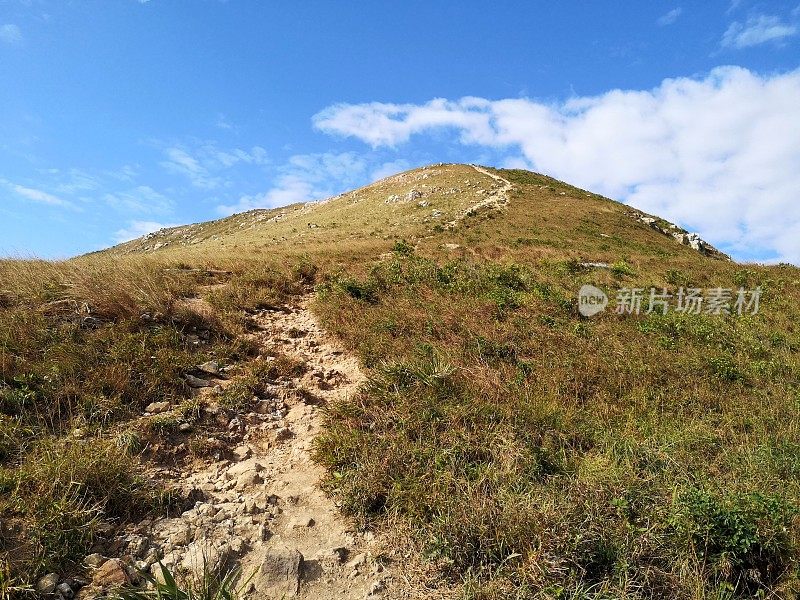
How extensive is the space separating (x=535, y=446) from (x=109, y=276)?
895 cm

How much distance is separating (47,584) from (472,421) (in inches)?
186

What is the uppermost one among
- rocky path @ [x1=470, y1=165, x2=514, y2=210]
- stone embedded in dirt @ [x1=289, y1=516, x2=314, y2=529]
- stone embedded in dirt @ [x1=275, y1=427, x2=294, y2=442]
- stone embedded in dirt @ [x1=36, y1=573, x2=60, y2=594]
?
rocky path @ [x1=470, y1=165, x2=514, y2=210]

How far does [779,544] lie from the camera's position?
4312mm

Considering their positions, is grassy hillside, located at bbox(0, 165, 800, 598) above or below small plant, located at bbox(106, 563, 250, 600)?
above

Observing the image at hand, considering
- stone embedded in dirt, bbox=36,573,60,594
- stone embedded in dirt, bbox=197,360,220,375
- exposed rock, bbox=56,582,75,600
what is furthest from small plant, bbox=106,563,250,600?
stone embedded in dirt, bbox=197,360,220,375

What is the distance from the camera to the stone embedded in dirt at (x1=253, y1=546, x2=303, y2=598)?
13.0 feet

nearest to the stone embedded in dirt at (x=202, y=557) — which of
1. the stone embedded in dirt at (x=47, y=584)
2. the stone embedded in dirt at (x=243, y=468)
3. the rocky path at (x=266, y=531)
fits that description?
the rocky path at (x=266, y=531)

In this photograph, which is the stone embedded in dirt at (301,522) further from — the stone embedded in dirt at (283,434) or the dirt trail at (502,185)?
the dirt trail at (502,185)

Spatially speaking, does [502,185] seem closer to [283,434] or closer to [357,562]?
[283,434]

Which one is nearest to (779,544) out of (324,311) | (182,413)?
(182,413)

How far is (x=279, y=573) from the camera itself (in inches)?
162

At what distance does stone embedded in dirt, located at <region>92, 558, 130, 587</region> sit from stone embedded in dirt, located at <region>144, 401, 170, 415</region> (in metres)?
2.56

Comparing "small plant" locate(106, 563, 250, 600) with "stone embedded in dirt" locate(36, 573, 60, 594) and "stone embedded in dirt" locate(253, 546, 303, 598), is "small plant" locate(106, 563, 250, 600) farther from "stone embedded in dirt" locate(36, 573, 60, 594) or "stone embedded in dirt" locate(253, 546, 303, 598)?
"stone embedded in dirt" locate(36, 573, 60, 594)

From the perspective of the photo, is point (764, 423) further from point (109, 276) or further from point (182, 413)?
point (109, 276)
